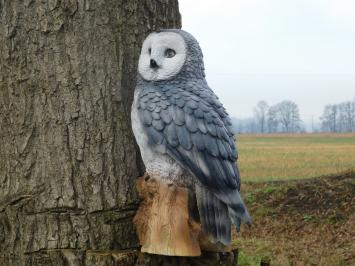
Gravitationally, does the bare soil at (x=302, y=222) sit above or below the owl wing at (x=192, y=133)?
below

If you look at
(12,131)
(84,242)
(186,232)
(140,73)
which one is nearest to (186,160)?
(186,232)

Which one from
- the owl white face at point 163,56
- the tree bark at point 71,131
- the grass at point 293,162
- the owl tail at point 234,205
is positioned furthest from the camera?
the grass at point 293,162

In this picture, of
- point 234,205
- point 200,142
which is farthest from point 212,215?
point 200,142

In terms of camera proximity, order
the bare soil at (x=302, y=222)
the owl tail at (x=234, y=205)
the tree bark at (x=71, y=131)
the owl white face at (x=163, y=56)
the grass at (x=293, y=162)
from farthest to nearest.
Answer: the grass at (x=293, y=162), the bare soil at (x=302, y=222), the tree bark at (x=71, y=131), the owl white face at (x=163, y=56), the owl tail at (x=234, y=205)

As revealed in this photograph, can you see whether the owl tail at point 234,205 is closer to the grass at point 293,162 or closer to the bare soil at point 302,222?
the bare soil at point 302,222

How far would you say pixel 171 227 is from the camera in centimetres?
189

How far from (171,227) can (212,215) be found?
152 mm

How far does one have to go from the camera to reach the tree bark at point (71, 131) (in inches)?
82.7

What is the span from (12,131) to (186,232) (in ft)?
2.80

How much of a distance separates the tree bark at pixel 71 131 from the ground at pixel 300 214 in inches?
128

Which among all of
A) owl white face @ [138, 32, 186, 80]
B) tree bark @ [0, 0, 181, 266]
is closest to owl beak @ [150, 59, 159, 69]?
owl white face @ [138, 32, 186, 80]

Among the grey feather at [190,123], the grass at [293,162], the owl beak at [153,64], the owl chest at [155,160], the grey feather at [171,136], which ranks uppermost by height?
the owl beak at [153,64]

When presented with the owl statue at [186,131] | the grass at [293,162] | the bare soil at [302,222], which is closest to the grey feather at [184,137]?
the owl statue at [186,131]

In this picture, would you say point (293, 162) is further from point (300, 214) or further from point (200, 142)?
point (200, 142)
